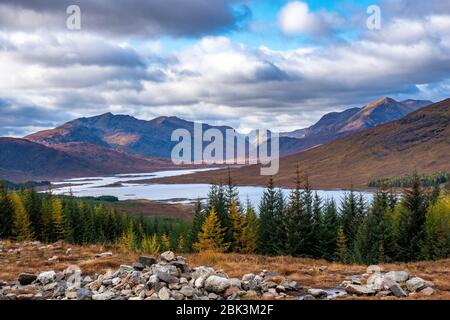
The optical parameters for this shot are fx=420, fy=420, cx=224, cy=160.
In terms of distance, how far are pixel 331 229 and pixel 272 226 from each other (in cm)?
961

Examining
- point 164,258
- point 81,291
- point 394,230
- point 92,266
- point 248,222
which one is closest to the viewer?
point 81,291

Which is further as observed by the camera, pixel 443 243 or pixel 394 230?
pixel 394 230

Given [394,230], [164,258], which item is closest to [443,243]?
[394,230]

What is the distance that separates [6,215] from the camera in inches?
2788

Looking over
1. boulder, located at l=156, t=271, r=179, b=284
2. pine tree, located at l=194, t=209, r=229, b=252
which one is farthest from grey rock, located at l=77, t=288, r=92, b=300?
pine tree, located at l=194, t=209, r=229, b=252

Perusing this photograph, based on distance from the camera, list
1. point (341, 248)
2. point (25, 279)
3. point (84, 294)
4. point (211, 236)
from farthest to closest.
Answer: point (341, 248)
point (211, 236)
point (25, 279)
point (84, 294)

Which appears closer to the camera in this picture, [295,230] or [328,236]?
[295,230]

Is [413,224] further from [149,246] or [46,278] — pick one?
[46,278]

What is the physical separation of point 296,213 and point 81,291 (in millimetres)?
51296

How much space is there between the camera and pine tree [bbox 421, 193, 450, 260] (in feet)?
172

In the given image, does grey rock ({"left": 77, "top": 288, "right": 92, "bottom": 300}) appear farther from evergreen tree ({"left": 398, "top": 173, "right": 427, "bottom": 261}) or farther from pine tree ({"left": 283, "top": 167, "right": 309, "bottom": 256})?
evergreen tree ({"left": 398, "top": 173, "right": 427, "bottom": 261})

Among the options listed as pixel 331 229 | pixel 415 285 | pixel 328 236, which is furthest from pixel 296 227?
pixel 415 285
